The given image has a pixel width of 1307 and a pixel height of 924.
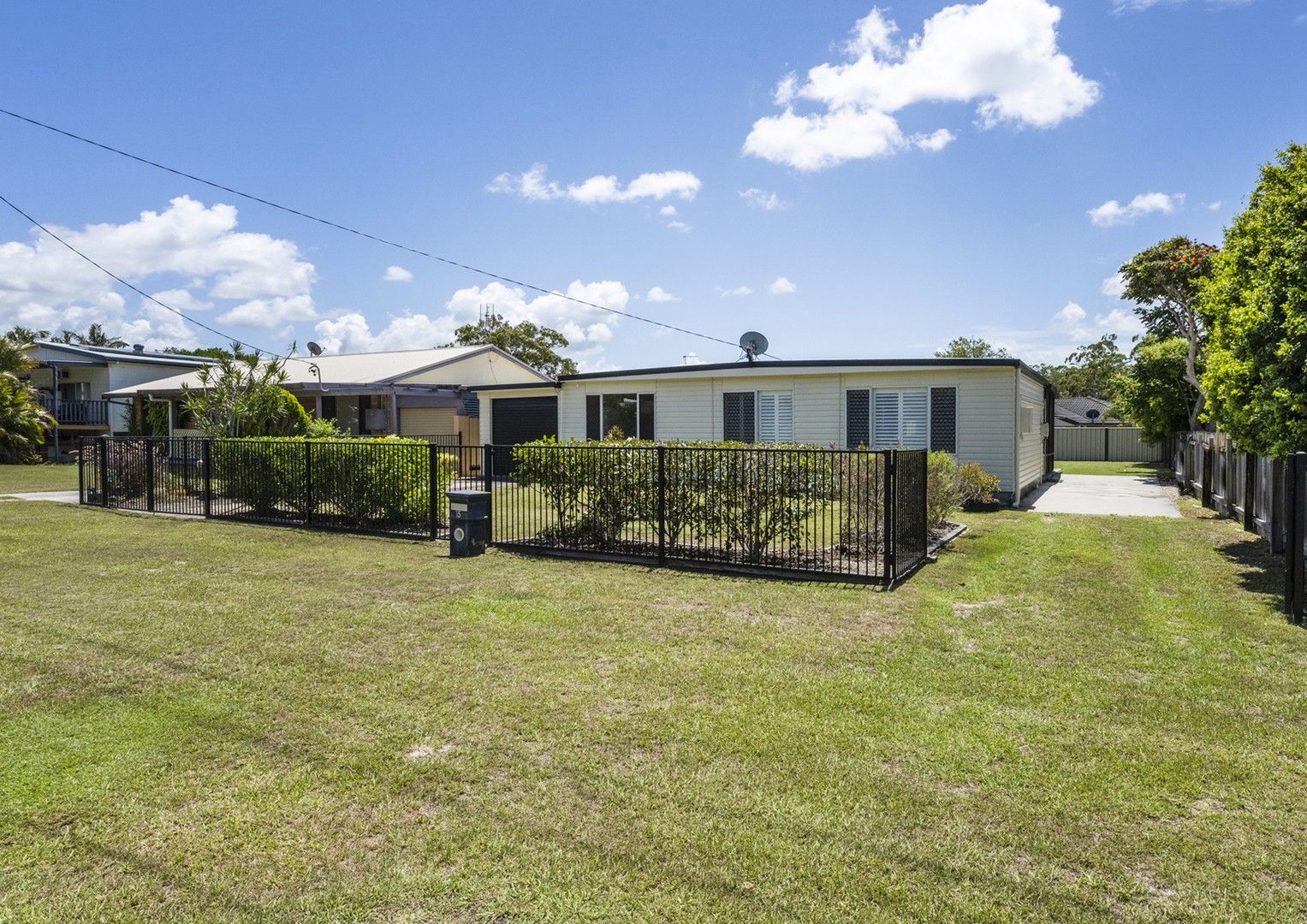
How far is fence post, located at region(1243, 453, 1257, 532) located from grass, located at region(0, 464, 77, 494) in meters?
23.5

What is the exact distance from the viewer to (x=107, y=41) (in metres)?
14.3

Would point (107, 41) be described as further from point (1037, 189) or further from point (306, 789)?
point (1037, 189)

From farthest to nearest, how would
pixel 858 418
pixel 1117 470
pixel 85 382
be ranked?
pixel 85 382 < pixel 1117 470 < pixel 858 418

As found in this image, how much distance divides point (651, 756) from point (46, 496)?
18.4 meters

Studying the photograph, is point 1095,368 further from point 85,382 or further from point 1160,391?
point 85,382

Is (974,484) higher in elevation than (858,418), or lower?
lower

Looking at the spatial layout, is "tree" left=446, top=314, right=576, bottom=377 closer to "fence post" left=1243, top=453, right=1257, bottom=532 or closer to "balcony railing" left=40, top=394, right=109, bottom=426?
"balcony railing" left=40, top=394, right=109, bottom=426

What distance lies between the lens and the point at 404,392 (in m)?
23.4

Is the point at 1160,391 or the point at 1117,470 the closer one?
the point at 1160,391

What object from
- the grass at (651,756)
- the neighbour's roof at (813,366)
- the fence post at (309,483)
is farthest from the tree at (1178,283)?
the fence post at (309,483)

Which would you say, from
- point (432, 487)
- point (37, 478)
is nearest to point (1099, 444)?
point (432, 487)

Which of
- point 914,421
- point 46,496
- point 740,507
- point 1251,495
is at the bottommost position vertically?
point 46,496

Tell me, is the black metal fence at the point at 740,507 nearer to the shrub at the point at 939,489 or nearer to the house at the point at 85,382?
the shrub at the point at 939,489

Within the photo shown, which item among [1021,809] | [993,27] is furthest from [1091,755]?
[993,27]
